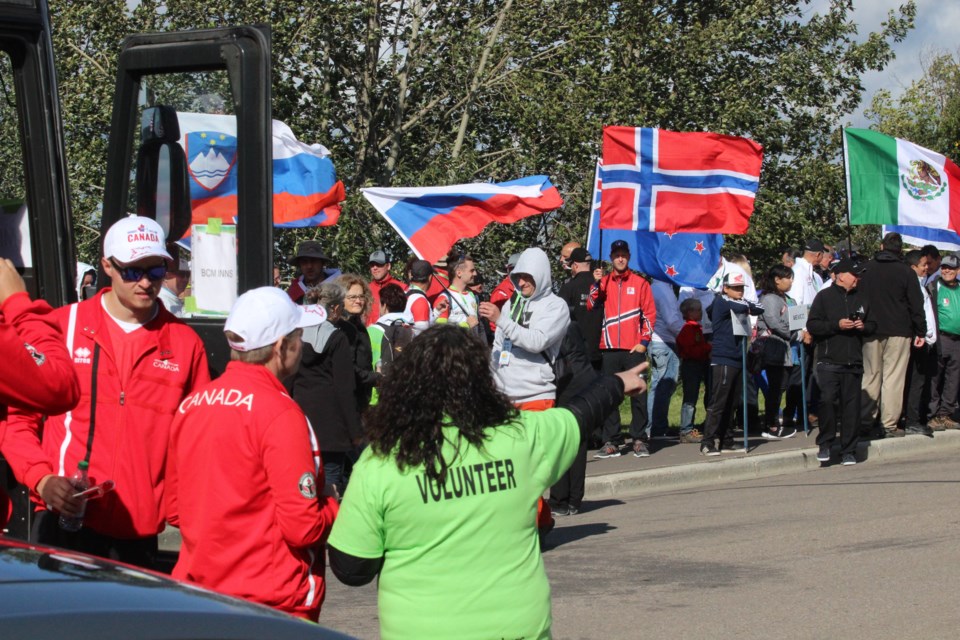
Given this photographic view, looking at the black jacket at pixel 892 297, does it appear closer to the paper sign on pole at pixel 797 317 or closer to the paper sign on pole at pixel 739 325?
the paper sign on pole at pixel 797 317

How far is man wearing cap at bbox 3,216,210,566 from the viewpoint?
4855mm

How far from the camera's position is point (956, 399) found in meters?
16.4

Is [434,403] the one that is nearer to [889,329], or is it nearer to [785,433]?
[889,329]

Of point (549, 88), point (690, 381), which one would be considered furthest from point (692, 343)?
point (549, 88)

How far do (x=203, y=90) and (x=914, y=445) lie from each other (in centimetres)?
1156

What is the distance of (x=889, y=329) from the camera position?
15.0 m

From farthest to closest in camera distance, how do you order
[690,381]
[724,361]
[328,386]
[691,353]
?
[690,381]
[691,353]
[724,361]
[328,386]

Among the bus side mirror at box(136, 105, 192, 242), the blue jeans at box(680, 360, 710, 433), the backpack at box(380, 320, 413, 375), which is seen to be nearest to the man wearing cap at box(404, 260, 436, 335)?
the backpack at box(380, 320, 413, 375)

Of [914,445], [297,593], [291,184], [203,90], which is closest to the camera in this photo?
[297,593]

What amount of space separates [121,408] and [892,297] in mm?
11628

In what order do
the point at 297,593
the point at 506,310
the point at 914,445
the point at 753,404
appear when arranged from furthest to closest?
the point at 753,404 < the point at 914,445 < the point at 506,310 < the point at 297,593

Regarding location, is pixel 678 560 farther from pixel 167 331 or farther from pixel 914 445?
pixel 914 445

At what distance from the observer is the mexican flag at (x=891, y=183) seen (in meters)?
16.4

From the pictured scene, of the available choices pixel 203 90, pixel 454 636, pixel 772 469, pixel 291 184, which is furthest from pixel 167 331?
pixel 772 469
